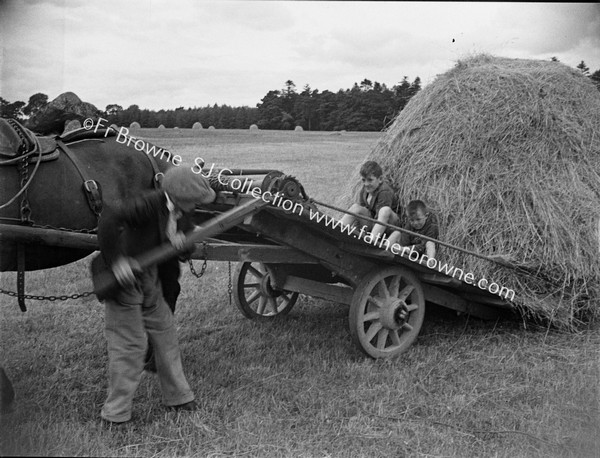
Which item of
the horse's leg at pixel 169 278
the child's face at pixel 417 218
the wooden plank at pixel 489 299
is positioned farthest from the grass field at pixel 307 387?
the child's face at pixel 417 218

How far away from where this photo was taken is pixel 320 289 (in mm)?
5246

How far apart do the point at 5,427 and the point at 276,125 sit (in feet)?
7.68

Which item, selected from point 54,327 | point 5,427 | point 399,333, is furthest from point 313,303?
point 5,427

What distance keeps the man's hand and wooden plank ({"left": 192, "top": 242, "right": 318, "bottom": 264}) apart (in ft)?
2.61

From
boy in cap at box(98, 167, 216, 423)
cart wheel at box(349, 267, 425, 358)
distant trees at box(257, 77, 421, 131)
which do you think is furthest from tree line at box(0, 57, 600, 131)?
cart wheel at box(349, 267, 425, 358)

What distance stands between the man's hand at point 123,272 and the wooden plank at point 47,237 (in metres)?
1.17

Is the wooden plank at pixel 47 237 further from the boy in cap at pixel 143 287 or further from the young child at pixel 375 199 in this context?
the young child at pixel 375 199

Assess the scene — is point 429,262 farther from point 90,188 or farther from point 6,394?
point 6,394

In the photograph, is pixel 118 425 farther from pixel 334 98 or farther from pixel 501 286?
pixel 501 286

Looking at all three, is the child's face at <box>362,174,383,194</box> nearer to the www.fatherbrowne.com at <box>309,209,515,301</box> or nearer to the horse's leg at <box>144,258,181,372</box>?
the www.fatherbrowne.com at <box>309,209,515,301</box>

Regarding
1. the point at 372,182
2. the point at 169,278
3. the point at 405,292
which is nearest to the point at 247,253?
the point at 169,278

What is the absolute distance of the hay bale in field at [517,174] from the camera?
16.8 ft

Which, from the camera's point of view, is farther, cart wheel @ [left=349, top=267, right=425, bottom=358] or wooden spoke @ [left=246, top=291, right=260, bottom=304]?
wooden spoke @ [left=246, top=291, right=260, bottom=304]

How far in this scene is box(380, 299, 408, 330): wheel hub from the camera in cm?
485
